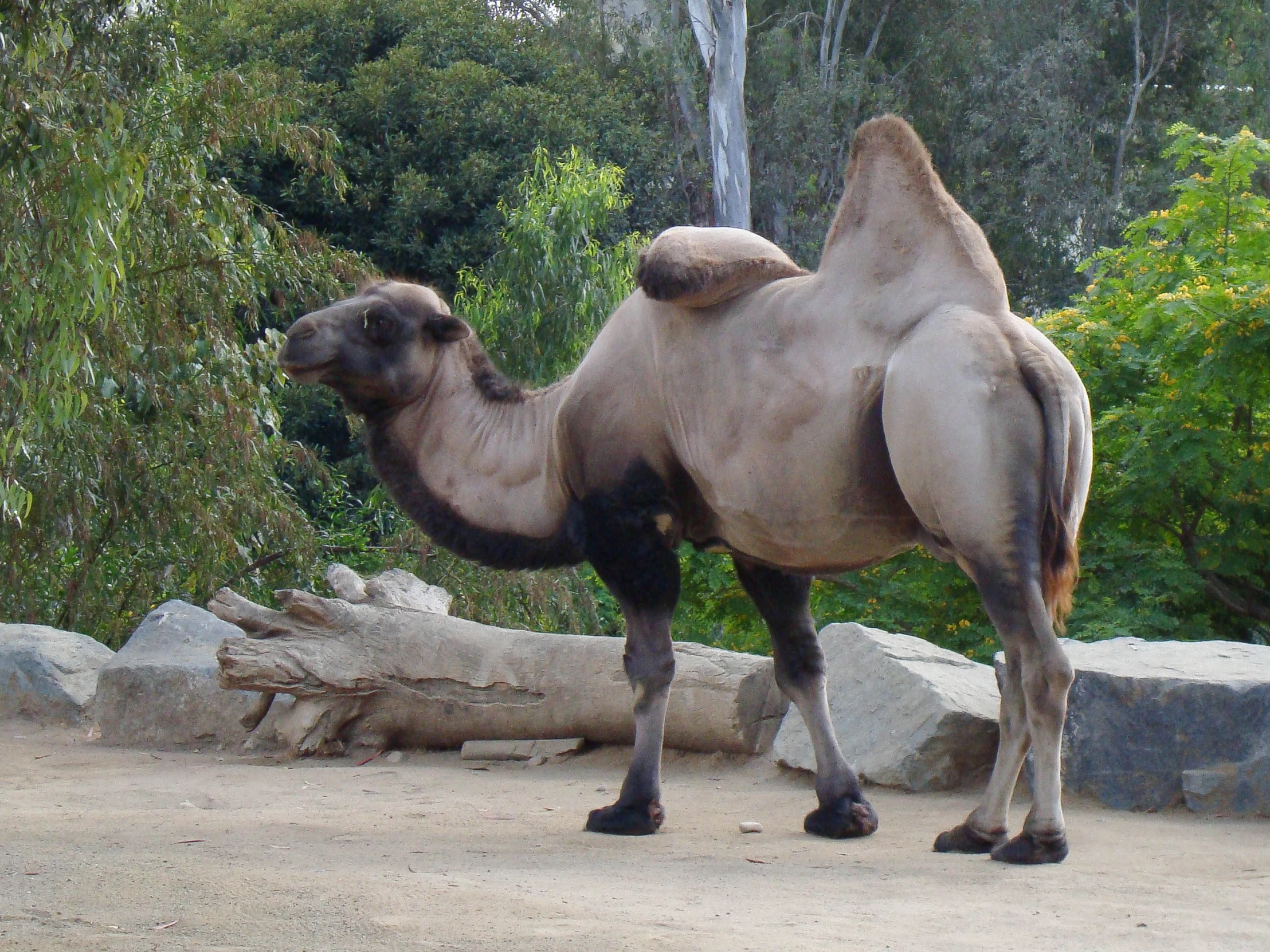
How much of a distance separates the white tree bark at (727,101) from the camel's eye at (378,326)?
12156mm

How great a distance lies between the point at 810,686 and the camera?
5418mm

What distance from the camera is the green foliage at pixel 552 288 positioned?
1136 centimetres

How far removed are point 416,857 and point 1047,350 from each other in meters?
2.58

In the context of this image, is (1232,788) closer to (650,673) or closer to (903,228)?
(650,673)

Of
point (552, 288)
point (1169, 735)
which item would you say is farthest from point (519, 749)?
point (552, 288)

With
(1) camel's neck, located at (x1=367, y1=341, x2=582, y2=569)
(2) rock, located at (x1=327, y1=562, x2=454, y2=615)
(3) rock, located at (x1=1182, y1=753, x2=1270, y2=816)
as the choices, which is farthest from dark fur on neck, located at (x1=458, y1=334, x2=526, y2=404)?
(3) rock, located at (x1=1182, y1=753, x2=1270, y2=816)

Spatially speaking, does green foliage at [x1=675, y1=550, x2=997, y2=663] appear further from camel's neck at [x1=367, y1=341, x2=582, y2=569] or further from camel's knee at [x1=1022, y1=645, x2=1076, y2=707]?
camel's knee at [x1=1022, y1=645, x2=1076, y2=707]

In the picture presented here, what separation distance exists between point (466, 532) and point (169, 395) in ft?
16.2

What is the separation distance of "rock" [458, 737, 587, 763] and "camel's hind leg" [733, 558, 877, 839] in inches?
76.0

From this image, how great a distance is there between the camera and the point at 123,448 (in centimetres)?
998

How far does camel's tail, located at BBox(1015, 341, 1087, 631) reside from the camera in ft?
14.2

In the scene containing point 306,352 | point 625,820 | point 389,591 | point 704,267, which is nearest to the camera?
point 704,267

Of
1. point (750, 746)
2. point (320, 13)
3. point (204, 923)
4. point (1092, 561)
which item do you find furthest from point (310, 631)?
point (320, 13)

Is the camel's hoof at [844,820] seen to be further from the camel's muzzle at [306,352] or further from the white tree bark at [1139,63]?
the white tree bark at [1139,63]
